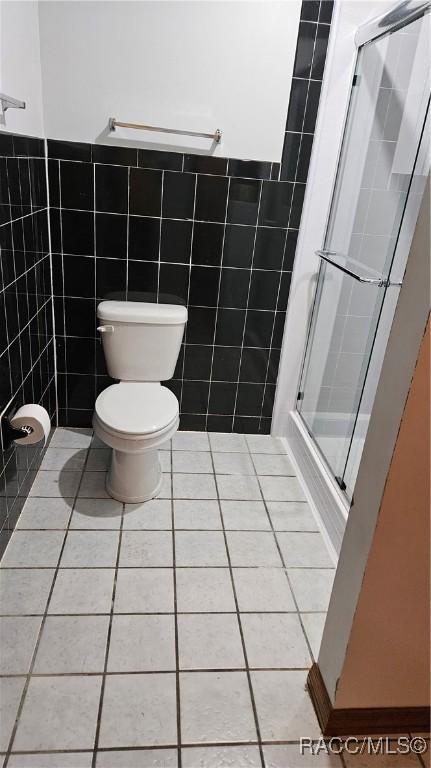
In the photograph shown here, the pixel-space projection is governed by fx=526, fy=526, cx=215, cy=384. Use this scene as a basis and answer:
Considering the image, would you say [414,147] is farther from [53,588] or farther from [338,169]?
[53,588]

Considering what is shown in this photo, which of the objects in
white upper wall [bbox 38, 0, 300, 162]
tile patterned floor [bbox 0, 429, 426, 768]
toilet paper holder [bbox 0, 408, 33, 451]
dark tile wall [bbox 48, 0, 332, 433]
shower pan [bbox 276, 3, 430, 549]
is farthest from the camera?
dark tile wall [bbox 48, 0, 332, 433]

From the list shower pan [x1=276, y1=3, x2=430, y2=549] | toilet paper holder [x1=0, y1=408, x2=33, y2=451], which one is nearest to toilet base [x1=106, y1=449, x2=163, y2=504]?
toilet paper holder [x1=0, y1=408, x2=33, y2=451]

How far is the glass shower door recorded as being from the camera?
201cm

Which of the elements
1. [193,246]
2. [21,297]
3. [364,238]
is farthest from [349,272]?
Answer: [21,297]

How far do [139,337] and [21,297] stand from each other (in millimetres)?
578

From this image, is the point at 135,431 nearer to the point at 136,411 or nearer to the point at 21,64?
the point at 136,411

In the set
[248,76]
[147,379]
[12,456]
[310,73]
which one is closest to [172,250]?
[147,379]

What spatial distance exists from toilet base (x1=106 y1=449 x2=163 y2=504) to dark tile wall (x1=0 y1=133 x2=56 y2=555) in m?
0.37

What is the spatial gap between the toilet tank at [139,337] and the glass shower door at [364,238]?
0.73m

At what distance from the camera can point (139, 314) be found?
7.77ft

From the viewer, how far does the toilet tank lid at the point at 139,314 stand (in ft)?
7.77

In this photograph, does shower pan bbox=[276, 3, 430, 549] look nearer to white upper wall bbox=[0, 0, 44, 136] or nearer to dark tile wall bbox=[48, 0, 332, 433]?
dark tile wall bbox=[48, 0, 332, 433]

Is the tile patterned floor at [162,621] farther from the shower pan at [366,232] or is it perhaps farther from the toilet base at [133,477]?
the shower pan at [366,232]

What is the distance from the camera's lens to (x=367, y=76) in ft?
7.29
